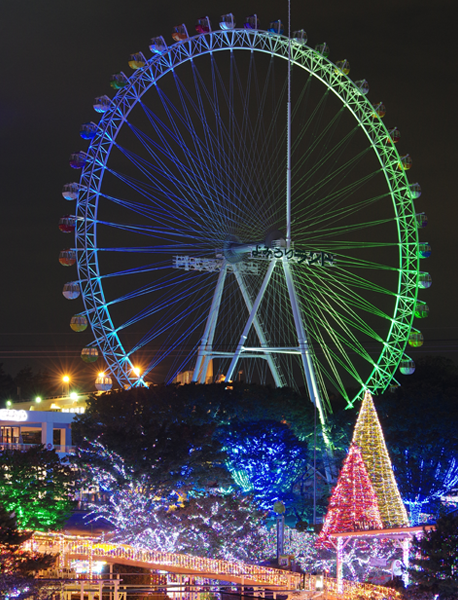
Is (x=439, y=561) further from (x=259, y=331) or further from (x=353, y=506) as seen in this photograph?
(x=259, y=331)

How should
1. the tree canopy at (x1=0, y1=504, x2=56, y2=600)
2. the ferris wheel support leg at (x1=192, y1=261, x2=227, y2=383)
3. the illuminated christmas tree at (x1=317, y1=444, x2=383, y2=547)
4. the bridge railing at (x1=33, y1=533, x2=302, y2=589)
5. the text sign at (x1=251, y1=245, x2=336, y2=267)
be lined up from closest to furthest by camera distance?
the tree canopy at (x1=0, y1=504, x2=56, y2=600), the bridge railing at (x1=33, y1=533, x2=302, y2=589), the illuminated christmas tree at (x1=317, y1=444, x2=383, y2=547), the text sign at (x1=251, y1=245, x2=336, y2=267), the ferris wheel support leg at (x1=192, y1=261, x2=227, y2=383)

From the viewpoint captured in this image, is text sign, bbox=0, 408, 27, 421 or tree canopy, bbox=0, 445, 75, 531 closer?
tree canopy, bbox=0, 445, 75, 531

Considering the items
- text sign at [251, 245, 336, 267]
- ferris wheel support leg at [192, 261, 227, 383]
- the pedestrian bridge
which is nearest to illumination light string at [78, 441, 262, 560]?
the pedestrian bridge

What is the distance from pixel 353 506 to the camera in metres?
32.8

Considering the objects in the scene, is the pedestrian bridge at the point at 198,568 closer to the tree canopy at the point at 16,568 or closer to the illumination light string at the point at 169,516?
the tree canopy at the point at 16,568

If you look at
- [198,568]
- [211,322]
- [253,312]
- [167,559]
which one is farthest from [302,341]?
[198,568]

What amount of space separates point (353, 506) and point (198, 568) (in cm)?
628

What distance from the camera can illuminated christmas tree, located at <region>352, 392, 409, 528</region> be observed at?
33719mm

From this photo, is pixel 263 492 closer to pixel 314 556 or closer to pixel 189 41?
pixel 314 556

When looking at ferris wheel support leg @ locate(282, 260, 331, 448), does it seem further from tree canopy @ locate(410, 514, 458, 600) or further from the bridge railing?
tree canopy @ locate(410, 514, 458, 600)

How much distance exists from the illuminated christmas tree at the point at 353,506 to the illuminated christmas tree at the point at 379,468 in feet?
2.60

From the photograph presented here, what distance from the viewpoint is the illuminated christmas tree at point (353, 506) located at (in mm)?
32531

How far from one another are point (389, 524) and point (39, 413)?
137ft

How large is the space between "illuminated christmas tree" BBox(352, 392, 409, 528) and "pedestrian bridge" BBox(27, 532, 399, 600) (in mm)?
5108
